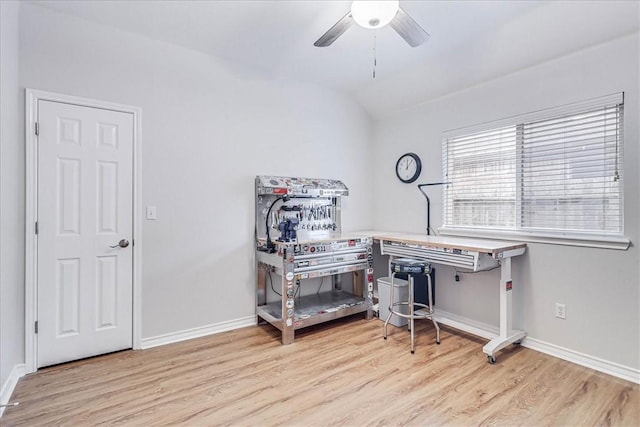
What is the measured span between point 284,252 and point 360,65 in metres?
2.01

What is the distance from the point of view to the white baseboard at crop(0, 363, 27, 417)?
6.30 feet

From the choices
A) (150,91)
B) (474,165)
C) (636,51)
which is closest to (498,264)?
(474,165)

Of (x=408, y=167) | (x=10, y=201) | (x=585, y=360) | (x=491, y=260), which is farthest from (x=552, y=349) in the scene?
(x=10, y=201)

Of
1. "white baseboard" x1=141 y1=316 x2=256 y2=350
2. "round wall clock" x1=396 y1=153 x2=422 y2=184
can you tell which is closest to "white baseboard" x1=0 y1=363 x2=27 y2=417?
"white baseboard" x1=141 y1=316 x2=256 y2=350

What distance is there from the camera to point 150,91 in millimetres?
2762

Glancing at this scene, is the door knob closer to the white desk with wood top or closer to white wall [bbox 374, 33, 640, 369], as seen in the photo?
the white desk with wood top

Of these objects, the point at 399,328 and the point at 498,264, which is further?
the point at 399,328

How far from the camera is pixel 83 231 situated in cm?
252

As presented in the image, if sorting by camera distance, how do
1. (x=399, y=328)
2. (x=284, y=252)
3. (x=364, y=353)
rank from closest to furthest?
(x=364, y=353), (x=284, y=252), (x=399, y=328)

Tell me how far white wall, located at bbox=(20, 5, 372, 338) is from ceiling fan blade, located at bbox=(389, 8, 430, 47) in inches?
64.7

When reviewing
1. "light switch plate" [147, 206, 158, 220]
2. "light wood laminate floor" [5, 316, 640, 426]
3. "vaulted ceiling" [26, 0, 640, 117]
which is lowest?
"light wood laminate floor" [5, 316, 640, 426]

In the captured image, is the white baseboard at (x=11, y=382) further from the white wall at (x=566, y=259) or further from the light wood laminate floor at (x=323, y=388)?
the white wall at (x=566, y=259)

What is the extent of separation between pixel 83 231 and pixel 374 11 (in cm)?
260

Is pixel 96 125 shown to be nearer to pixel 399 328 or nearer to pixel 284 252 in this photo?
pixel 284 252
